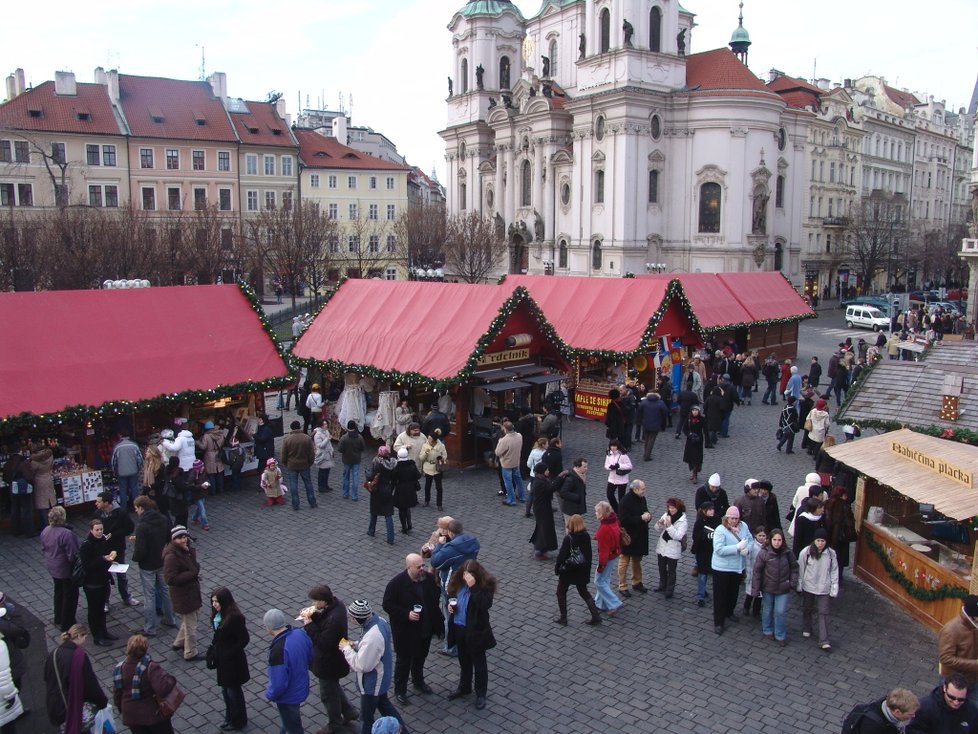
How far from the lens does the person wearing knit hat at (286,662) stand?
7043 millimetres

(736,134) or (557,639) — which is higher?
(736,134)

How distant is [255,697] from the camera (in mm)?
8570

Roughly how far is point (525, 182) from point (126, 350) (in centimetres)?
5214

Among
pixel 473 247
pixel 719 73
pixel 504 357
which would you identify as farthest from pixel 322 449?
pixel 719 73

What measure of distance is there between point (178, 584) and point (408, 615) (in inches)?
105

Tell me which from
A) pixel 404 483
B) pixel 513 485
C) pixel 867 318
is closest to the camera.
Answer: pixel 404 483

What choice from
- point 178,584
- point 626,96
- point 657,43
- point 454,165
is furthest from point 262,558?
point 454,165

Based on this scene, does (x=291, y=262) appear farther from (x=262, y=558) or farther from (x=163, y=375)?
(x=262, y=558)

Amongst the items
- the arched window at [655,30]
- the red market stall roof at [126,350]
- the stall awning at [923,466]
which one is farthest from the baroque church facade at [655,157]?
the stall awning at [923,466]

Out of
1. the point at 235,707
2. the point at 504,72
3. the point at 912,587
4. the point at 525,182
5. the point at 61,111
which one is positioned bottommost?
the point at 235,707

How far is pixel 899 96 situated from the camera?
286 feet

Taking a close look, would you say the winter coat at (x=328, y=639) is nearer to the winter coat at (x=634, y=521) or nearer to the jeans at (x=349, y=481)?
the winter coat at (x=634, y=521)

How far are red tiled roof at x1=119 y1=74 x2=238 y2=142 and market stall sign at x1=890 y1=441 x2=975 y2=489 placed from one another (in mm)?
56460

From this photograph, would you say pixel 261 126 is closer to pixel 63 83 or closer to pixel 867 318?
pixel 63 83
